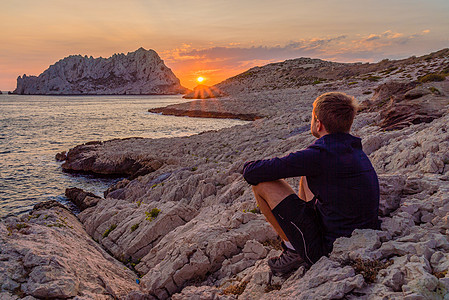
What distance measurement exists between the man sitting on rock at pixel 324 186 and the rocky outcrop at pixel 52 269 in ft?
13.1

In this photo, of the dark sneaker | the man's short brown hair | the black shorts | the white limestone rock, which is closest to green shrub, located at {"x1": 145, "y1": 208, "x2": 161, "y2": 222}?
the dark sneaker

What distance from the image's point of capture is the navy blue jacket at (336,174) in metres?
4.27

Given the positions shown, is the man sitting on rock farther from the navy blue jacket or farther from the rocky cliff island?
the rocky cliff island

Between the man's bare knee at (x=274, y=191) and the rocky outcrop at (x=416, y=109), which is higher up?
the rocky outcrop at (x=416, y=109)

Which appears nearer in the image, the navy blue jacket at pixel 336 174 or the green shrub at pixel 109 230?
the navy blue jacket at pixel 336 174

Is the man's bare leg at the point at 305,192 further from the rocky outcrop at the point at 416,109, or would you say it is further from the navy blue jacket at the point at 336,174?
the rocky outcrop at the point at 416,109

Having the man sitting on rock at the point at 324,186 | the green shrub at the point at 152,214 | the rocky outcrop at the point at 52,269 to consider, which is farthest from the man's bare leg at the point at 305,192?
the green shrub at the point at 152,214

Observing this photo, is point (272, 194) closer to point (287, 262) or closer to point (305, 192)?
point (305, 192)

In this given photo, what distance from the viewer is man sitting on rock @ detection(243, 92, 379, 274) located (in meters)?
4.28

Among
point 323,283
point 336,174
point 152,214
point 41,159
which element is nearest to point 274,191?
point 336,174

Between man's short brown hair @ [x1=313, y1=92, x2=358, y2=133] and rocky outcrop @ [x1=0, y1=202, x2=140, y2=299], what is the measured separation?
17.5ft

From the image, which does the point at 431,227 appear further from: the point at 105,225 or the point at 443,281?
the point at 105,225

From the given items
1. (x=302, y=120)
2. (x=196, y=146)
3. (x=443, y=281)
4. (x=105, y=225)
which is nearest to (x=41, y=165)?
(x=196, y=146)

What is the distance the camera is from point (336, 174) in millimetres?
4277
